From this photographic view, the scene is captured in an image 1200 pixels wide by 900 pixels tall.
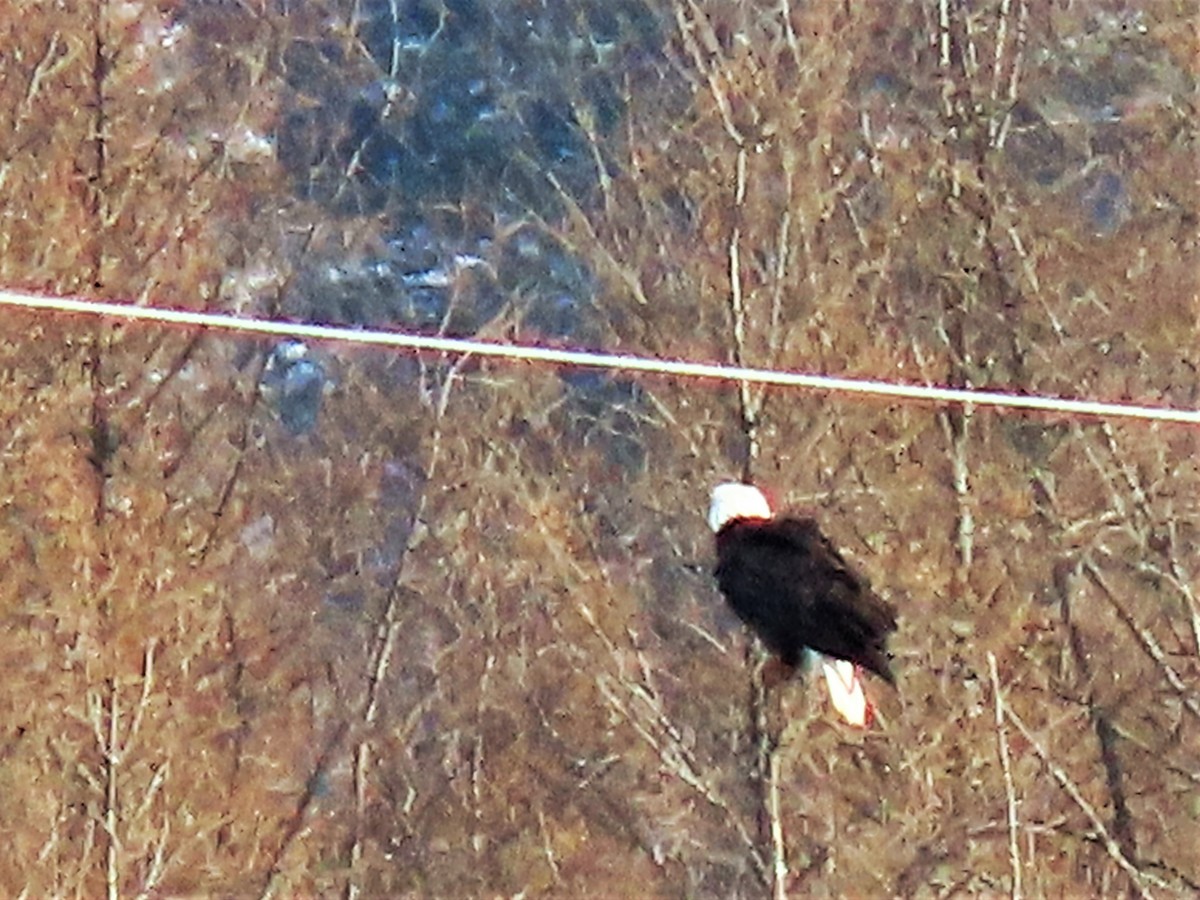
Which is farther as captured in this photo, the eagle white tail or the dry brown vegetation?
the dry brown vegetation

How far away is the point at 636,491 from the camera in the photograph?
6.24 meters

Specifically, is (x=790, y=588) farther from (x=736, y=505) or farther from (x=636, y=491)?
(x=636, y=491)

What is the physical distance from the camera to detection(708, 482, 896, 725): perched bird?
439 centimetres

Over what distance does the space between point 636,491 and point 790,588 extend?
1.90 metres

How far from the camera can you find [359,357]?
6.49 metres

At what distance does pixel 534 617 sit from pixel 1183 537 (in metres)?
2.23

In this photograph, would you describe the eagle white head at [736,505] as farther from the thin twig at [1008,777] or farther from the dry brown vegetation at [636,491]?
the thin twig at [1008,777]

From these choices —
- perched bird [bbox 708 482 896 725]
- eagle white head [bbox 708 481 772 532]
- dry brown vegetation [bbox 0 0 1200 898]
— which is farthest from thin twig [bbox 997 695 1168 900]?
eagle white head [bbox 708 481 772 532]

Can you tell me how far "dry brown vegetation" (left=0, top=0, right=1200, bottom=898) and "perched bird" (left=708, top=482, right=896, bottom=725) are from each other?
163 cm

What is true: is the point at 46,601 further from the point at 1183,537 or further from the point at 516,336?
the point at 1183,537

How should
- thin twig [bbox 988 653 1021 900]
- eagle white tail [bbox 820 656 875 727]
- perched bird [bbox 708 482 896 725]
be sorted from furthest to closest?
thin twig [bbox 988 653 1021 900], eagle white tail [bbox 820 656 875 727], perched bird [bbox 708 482 896 725]

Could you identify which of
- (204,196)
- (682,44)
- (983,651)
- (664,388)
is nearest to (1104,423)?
(983,651)

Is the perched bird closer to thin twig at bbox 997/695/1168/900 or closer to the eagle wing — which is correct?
the eagle wing

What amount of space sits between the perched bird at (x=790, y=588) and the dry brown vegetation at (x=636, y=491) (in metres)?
1.63
